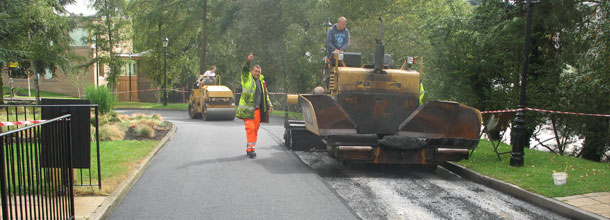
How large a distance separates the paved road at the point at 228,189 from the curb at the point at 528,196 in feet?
8.75

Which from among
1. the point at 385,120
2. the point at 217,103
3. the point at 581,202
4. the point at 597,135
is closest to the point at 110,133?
the point at 217,103

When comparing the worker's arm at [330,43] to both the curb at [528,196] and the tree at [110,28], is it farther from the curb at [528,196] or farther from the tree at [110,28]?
the tree at [110,28]

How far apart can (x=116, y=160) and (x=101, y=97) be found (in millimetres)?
5936

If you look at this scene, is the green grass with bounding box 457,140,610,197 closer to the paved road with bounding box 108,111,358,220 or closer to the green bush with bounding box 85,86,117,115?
the paved road with bounding box 108,111,358,220

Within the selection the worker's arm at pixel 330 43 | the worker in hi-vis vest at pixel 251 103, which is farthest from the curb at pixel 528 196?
the worker in hi-vis vest at pixel 251 103

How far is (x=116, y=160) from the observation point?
844 centimetres

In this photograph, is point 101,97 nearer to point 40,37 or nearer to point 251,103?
point 251,103

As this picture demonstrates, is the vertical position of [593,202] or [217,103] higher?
[217,103]

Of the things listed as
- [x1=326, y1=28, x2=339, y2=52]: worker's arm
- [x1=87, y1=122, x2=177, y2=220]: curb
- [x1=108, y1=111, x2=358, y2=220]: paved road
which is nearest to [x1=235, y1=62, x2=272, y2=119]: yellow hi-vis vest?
[x1=108, y1=111, x2=358, y2=220]: paved road

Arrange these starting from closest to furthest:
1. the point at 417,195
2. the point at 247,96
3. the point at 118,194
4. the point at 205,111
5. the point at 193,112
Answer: the point at 118,194, the point at 417,195, the point at 247,96, the point at 205,111, the point at 193,112

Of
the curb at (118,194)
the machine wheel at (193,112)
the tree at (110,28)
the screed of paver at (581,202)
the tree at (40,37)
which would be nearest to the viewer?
the curb at (118,194)

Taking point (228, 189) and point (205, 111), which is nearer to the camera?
point (228, 189)

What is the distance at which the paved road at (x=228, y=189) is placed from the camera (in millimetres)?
5527

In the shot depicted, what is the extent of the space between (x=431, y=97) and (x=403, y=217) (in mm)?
10256
